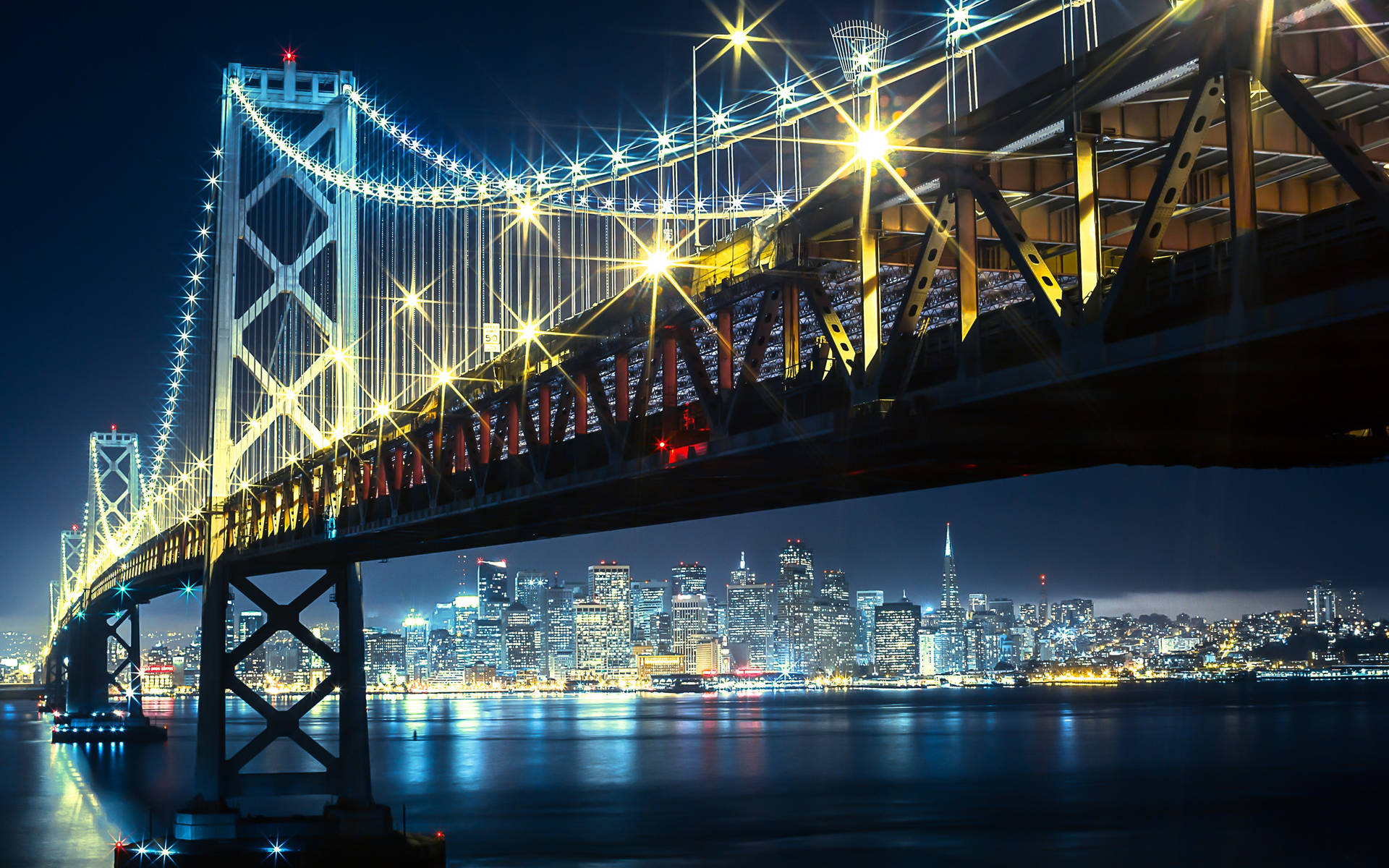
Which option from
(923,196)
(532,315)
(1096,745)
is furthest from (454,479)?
(1096,745)

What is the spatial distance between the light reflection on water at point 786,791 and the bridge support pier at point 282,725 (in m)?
10.7

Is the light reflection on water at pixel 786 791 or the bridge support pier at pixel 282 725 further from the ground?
the bridge support pier at pixel 282 725

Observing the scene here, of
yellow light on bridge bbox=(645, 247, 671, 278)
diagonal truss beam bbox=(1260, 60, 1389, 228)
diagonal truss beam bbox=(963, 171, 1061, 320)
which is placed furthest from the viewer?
yellow light on bridge bbox=(645, 247, 671, 278)

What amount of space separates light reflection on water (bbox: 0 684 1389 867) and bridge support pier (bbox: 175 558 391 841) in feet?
35.1

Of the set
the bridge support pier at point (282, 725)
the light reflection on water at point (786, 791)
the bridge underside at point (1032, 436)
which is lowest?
the light reflection on water at point (786, 791)

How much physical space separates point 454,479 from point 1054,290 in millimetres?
17734

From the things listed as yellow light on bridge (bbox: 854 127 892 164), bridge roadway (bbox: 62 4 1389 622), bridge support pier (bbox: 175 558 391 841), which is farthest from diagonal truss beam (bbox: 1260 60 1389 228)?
bridge support pier (bbox: 175 558 391 841)

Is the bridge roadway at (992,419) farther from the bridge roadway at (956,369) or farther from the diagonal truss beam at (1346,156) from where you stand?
the diagonal truss beam at (1346,156)

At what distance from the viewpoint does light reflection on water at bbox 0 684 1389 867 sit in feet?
174

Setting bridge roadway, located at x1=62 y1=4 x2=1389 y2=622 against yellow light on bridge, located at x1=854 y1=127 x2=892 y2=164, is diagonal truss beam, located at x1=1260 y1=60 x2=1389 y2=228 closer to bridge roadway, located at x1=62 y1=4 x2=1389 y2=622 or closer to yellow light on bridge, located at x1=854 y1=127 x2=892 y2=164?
bridge roadway, located at x1=62 y1=4 x2=1389 y2=622

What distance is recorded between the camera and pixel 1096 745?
11438cm

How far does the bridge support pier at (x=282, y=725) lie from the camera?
3344 cm

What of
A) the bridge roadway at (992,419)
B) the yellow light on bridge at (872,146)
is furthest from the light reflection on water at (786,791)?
the yellow light on bridge at (872,146)

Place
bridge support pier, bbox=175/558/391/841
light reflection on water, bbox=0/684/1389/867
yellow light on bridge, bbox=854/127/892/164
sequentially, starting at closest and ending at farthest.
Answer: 1. yellow light on bridge, bbox=854/127/892/164
2. bridge support pier, bbox=175/558/391/841
3. light reflection on water, bbox=0/684/1389/867
